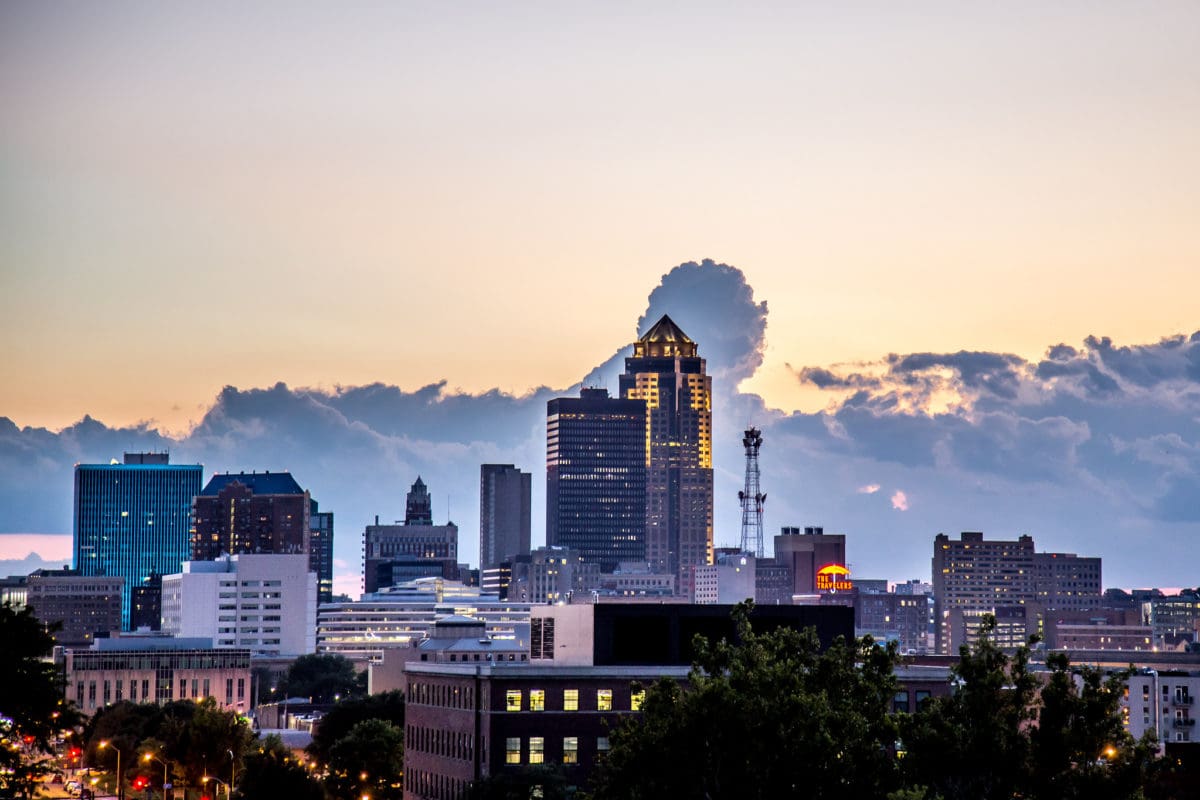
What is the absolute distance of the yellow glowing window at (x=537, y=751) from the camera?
16950cm

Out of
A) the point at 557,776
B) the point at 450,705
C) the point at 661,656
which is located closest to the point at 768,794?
the point at 557,776

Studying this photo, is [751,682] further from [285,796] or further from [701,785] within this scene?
[285,796]

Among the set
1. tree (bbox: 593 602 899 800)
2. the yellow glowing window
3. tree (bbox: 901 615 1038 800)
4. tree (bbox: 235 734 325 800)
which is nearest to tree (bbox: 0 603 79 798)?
tree (bbox: 593 602 899 800)

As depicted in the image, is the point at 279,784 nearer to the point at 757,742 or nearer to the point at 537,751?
the point at 537,751

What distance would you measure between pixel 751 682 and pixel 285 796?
2356 inches

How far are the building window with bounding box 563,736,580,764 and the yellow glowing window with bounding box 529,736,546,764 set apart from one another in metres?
1.63

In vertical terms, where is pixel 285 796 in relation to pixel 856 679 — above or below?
below

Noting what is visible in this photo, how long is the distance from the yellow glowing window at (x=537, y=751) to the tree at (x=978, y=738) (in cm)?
8713

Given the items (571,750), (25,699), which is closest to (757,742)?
(25,699)

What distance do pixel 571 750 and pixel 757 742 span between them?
85.1m

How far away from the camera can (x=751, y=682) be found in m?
87.0

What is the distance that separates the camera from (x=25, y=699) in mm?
102938

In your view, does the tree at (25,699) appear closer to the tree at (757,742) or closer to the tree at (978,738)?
the tree at (757,742)

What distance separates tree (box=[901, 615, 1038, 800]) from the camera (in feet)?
270
